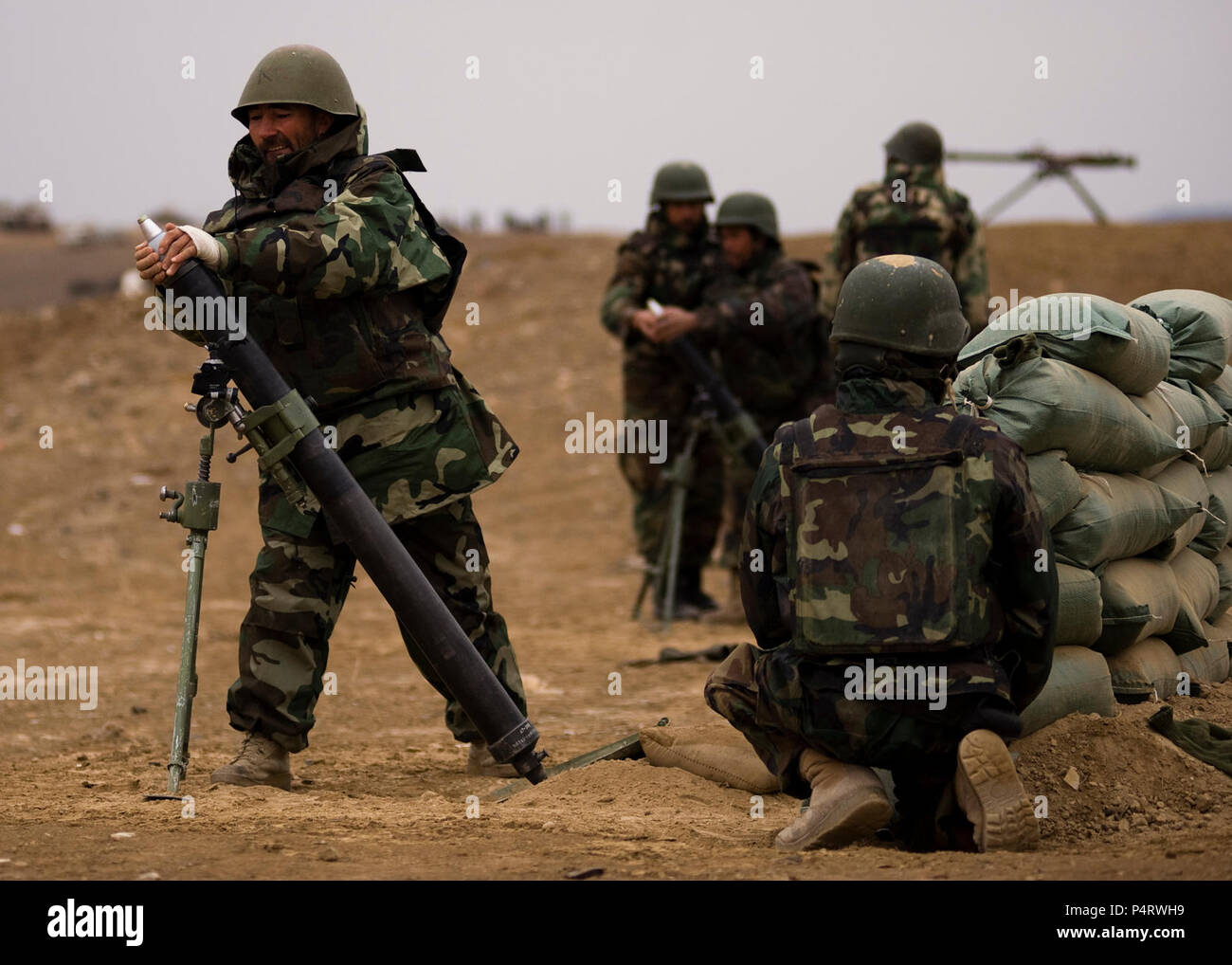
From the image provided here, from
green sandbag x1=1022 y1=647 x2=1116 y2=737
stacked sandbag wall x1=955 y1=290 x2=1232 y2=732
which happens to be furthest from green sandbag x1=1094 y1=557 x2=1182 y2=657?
green sandbag x1=1022 y1=647 x2=1116 y2=737

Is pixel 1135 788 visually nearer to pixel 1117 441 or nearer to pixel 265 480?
pixel 1117 441

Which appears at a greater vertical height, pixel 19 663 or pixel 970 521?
pixel 970 521

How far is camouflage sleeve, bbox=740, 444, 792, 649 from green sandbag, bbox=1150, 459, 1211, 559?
1.60m

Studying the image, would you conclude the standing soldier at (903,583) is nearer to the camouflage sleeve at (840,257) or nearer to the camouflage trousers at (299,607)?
the camouflage trousers at (299,607)

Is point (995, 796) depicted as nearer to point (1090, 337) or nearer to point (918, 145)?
point (1090, 337)

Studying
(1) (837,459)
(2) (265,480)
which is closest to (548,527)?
(2) (265,480)

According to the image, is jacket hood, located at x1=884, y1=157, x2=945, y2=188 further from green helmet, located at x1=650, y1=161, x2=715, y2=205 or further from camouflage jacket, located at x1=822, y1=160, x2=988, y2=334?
green helmet, located at x1=650, y1=161, x2=715, y2=205

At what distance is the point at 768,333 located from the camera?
27.3ft

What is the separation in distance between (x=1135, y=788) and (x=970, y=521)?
3.07 feet

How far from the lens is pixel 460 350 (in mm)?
17453

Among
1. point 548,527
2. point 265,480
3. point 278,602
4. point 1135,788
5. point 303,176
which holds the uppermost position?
point 303,176

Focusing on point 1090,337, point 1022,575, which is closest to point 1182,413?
point 1090,337

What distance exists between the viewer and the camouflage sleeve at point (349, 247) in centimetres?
448
